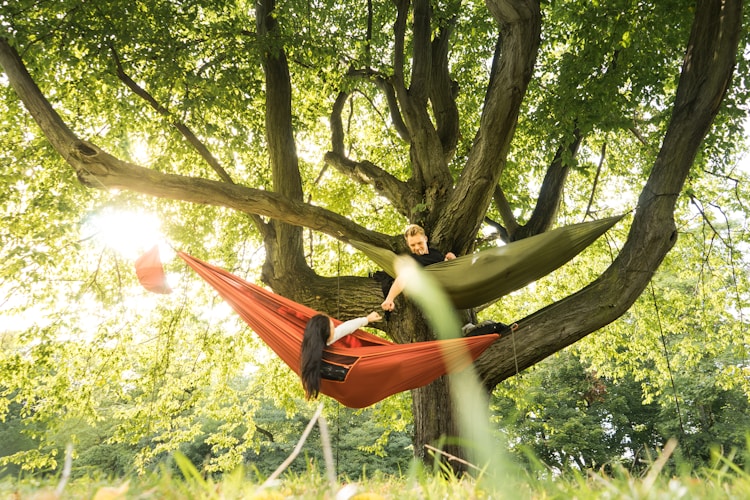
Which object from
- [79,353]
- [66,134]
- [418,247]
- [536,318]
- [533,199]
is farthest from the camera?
[533,199]

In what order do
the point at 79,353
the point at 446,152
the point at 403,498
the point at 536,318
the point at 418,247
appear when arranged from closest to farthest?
the point at 403,498 → the point at 536,318 → the point at 418,247 → the point at 446,152 → the point at 79,353

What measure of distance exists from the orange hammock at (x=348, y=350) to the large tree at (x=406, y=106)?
46 centimetres

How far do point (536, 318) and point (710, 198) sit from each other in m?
4.39

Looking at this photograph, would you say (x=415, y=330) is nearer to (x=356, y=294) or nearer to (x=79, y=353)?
(x=356, y=294)

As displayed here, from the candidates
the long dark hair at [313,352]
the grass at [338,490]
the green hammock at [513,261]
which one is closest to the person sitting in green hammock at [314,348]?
the long dark hair at [313,352]

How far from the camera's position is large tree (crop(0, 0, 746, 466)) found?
2664 millimetres

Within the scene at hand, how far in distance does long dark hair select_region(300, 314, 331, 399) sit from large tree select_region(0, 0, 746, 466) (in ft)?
2.90

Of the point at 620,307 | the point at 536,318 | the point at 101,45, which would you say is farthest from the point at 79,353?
the point at 620,307

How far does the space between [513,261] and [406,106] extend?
1.74 metres

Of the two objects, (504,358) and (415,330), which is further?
(415,330)

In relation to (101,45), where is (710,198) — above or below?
below

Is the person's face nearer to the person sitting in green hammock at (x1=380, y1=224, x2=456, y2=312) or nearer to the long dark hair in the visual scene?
the person sitting in green hammock at (x1=380, y1=224, x2=456, y2=312)

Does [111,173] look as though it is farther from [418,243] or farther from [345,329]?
[418,243]

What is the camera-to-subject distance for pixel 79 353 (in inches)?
193
